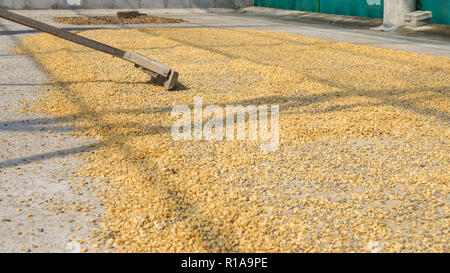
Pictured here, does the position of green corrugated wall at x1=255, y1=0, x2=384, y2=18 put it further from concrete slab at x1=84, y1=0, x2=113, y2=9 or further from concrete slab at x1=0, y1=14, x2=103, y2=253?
concrete slab at x1=0, y1=14, x2=103, y2=253

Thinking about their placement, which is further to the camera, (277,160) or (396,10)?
(396,10)

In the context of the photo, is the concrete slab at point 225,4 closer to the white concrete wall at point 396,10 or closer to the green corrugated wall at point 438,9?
the white concrete wall at point 396,10

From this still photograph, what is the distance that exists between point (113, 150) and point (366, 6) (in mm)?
10993

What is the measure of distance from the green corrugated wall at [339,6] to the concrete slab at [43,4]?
22.3 ft

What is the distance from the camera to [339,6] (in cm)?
1423

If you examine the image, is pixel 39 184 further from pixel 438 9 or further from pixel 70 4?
pixel 70 4

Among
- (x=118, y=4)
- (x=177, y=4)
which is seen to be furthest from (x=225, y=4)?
(x=118, y=4)

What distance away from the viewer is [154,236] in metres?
2.40

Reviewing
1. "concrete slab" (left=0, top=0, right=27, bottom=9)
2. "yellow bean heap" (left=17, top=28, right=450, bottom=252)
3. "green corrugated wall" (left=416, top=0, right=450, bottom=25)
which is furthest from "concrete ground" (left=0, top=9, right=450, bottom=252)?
"concrete slab" (left=0, top=0, right=27, bottom=9)

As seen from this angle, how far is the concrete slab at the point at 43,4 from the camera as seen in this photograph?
16.8 m

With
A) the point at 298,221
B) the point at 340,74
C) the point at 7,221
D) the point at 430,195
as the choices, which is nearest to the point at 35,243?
the point at 7,221

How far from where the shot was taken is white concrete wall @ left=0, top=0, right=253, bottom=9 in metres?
16.7

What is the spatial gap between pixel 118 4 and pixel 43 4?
2.33 meters
